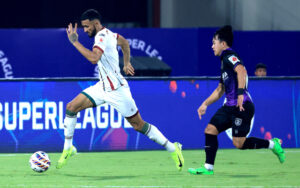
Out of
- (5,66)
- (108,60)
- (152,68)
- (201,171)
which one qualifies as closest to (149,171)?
(201,171)

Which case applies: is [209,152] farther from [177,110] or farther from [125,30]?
[125,30]

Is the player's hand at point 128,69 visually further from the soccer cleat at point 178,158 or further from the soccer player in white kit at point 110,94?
the soccer cleat at point 178,158

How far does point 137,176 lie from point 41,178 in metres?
1.19

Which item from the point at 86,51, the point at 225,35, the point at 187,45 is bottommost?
the point at 187,45

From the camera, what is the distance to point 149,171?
11180 millimetres

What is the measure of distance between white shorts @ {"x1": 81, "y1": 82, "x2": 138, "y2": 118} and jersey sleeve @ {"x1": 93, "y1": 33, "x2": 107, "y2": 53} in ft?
2.18

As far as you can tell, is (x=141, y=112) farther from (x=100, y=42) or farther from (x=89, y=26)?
(x=100, y=42)

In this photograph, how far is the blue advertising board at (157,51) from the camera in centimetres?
2016

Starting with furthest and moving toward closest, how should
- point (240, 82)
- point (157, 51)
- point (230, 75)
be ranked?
point (157, 51) → point (230, 75) → point (240, 82)

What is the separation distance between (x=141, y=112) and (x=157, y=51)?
649 cm

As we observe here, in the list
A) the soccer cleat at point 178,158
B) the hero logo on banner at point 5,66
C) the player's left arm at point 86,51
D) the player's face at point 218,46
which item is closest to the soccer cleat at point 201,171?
the soccer cleat at point 178,158

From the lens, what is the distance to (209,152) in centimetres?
1051

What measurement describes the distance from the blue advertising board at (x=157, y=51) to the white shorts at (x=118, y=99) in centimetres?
921

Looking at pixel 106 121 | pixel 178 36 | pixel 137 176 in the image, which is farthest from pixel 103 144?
pixel 178 36
